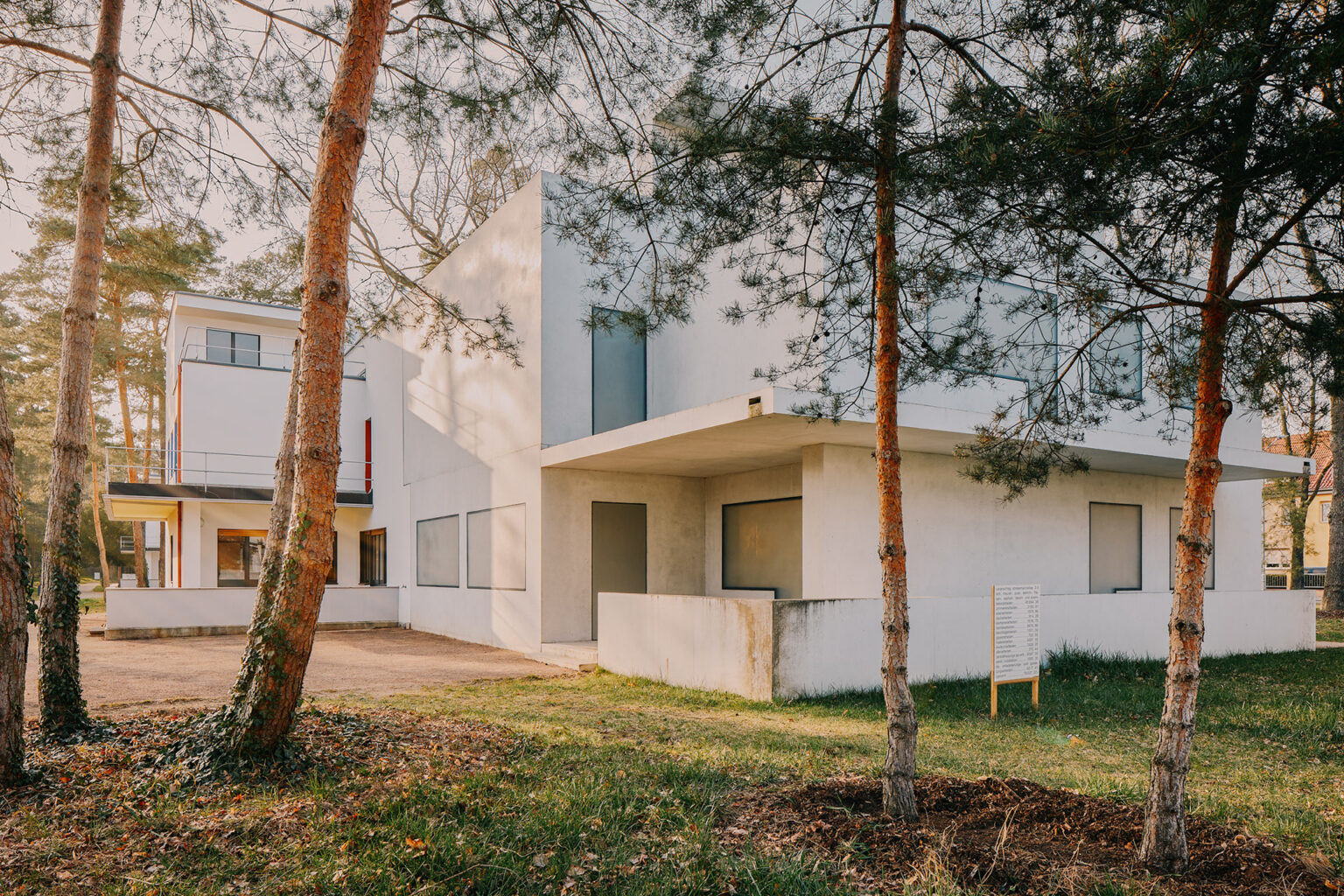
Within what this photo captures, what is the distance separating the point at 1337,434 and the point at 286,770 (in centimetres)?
2322

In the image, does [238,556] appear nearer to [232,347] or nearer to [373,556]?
[373,556]

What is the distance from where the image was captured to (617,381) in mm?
14398

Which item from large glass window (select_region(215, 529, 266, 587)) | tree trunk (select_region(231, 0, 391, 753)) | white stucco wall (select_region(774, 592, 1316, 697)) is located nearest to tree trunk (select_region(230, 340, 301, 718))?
tree trunk (select_region(231, 0, 391, 753))

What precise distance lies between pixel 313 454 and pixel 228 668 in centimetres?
835

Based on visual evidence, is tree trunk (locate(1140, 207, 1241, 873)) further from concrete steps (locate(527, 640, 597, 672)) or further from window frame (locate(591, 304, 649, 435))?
window frame (locate(591, 304, 649, 435))

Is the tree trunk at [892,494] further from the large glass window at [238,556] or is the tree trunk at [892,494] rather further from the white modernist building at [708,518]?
the large glass window at [238,556]

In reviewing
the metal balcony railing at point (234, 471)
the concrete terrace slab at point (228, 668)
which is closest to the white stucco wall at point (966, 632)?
the concrete terrace slab at point (228, 668)

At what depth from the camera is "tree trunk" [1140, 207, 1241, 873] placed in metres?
3.71

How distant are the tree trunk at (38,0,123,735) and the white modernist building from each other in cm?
573

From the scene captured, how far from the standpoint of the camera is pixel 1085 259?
A: 5027 millimetres

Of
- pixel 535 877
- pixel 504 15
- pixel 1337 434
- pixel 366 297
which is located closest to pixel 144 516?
pixel 366 297

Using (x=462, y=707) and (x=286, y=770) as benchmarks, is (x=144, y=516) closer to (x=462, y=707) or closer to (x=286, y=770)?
(x=462, y=707)

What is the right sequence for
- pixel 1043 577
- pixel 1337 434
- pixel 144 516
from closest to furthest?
pixel 1043 577 → pixel 1337 434 → pixel 144 516

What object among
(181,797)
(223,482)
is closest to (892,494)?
(181,797)
